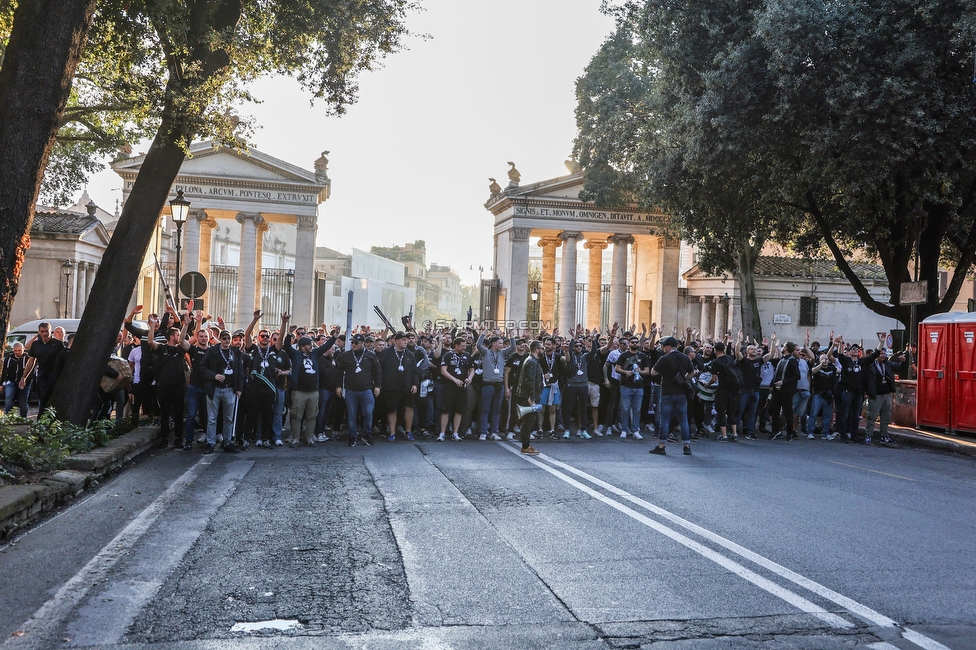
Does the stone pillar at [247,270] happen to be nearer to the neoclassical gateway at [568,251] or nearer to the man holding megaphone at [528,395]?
the neoclassical gateway at [568,251]

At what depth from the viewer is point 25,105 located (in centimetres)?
851

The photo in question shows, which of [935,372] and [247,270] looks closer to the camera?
[935,372]

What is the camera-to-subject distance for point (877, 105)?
54.4 feet

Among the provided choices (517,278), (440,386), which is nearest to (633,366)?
(440,386)

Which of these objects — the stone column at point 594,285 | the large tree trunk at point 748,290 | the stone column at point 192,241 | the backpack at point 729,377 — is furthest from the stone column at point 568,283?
the backpack at point 729,377

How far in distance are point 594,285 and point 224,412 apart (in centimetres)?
2901

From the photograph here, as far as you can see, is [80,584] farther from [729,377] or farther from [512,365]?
[729,377]

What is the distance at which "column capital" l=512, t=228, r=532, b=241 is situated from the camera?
125 feet

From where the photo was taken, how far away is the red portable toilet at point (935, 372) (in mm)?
Answer: 16953

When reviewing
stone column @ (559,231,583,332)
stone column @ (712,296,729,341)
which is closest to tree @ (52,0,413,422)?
stone column @ (559,231,583,332)

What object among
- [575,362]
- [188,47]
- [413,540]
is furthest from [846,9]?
[413,540]

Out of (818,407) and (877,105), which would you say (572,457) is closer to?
(818,407)

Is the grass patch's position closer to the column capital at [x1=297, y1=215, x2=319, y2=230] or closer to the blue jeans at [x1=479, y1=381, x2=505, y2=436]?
the blue jeans at [x1=479, y1=381, x2=505, y2=436]

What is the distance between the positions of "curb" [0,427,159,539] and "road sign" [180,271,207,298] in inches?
185
